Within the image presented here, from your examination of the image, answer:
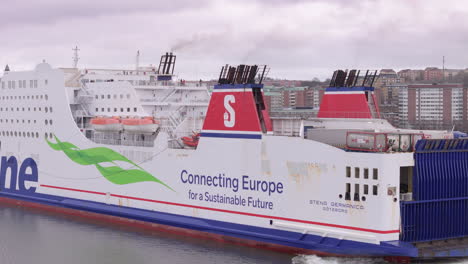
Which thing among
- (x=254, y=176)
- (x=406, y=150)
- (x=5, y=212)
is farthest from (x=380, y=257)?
(x=5, y=212)

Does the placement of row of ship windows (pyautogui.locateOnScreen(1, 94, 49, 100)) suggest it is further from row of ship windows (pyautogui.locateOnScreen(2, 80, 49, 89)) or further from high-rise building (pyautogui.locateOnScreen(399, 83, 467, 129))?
high-rise building (pyautogui.locateOnScreen(399, 83, 467, 129))

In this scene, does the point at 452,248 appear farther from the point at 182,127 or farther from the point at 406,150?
the point at 182,127

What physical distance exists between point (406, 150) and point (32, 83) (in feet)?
51.8

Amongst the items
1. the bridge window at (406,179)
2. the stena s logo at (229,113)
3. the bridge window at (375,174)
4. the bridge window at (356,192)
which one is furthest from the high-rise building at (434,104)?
the bridge window at (375,174)

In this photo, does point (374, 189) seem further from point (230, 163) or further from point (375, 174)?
point (230, 163)

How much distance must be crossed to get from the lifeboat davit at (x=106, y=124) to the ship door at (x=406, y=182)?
10.3 meters

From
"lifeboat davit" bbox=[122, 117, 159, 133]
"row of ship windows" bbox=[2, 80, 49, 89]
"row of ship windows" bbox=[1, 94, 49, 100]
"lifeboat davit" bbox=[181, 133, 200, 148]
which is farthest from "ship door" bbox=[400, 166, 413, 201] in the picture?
"row of ship windows" bbox=[2, 80, 49, 89]

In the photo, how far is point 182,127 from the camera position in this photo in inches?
923

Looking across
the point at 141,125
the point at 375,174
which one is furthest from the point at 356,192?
the point at 141,125

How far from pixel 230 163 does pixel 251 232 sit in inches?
82.8

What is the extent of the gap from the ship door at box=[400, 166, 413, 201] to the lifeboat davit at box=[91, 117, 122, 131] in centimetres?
1028

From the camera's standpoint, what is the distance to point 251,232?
19.5 metres

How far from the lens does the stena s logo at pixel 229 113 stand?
20.0 metres

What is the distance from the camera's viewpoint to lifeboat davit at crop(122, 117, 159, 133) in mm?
22875
